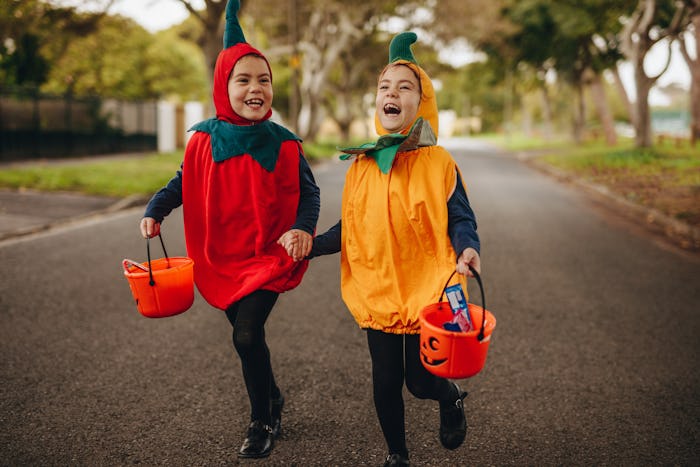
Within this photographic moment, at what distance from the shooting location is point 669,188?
1250 cm

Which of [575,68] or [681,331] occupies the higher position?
[575,68]

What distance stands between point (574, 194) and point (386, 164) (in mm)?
12809

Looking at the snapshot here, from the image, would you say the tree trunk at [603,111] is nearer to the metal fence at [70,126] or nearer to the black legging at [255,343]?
the metal fence at [70,126]

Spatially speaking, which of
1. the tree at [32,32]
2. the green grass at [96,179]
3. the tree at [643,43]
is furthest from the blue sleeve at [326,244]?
the tree at [643,43]

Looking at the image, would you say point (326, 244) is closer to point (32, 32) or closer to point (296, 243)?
point (296, 243)

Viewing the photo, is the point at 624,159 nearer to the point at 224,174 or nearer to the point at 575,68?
the point at 575,68

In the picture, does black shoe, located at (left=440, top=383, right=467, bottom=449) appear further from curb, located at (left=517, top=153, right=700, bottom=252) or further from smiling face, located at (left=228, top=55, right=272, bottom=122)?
curb, located at (left=517, top=153, right=700, bottom=252)

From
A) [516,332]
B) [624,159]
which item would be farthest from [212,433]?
[624,159]

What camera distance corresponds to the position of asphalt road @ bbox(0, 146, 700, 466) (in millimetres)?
2863

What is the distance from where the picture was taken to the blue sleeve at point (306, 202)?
2.63m

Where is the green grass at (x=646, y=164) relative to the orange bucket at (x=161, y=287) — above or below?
above

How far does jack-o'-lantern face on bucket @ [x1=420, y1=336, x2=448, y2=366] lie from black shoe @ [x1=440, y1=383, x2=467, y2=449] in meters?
0.61

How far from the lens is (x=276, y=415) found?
3014mm

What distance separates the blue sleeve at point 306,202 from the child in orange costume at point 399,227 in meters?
0.18
